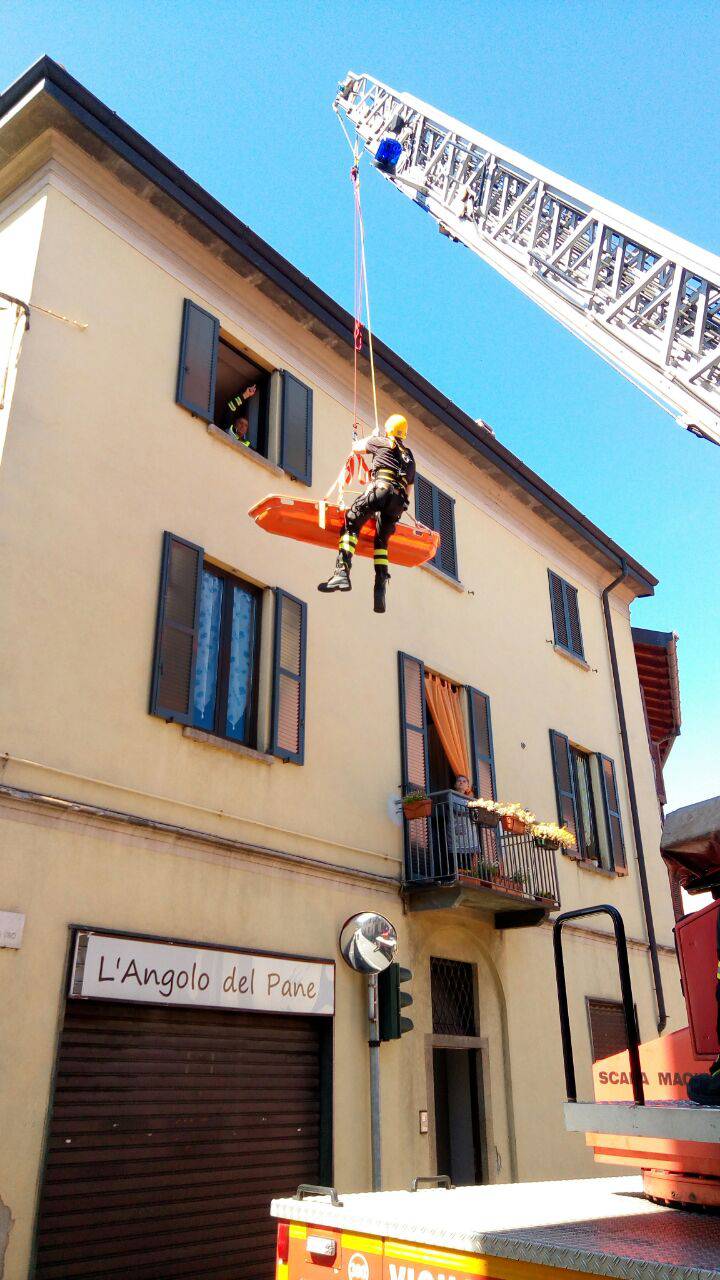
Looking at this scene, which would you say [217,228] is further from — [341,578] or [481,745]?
[481,745]

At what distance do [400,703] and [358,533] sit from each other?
466 cm

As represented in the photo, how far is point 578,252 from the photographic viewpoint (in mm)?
8914

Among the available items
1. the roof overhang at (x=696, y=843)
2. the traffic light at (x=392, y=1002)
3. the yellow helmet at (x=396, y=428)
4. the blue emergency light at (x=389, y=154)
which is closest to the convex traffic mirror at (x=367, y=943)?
the traffic light at (x=392, y=1002)

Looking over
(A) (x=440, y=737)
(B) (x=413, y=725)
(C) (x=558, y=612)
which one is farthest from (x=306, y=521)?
(C) (x=558, y=612)

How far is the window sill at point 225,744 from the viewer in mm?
9242

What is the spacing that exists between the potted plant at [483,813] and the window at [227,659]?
119 inches

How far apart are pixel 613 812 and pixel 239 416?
9260 mm

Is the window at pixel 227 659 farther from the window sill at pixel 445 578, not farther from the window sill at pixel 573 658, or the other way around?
the window sill at pixel 573 658

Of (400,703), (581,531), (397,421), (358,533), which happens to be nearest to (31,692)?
(358,533)

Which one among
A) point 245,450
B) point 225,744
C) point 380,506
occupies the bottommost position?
point 225,744

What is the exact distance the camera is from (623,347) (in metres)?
8.31

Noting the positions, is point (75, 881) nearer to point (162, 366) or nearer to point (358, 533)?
point (358, 533)

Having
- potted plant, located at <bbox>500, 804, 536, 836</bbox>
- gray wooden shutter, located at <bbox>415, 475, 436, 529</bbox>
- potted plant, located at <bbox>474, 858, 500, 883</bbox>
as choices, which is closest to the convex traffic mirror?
potted plant, located at <bbox>474, 858, 500, 883</bbox>

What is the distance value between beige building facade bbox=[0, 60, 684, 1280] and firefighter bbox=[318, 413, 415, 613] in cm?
242
